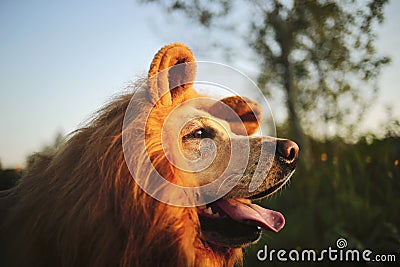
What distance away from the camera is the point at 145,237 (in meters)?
1.81

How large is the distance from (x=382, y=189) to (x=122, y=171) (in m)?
3.31

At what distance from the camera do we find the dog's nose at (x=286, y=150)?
2082 millimetres

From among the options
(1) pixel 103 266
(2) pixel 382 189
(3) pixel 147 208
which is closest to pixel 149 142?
(3) pixel 147 208

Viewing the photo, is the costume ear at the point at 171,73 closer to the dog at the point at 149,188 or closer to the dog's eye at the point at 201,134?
the dog at the point at 149,188

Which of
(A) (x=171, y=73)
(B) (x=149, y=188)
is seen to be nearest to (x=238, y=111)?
(A) (x=171, y=73)

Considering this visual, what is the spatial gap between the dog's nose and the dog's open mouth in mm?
213

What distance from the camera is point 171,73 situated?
2035 millimetres

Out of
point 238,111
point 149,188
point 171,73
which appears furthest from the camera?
point 238,111

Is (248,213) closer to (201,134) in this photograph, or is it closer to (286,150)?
(286,150)

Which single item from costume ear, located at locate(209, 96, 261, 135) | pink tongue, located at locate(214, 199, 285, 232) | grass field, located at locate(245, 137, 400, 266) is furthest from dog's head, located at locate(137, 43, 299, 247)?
grass field, located at locate(245, 137, 400, 266)

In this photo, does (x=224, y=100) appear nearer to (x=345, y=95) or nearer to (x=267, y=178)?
(x=267, y=178)

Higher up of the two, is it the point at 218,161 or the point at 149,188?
the point at 218,161

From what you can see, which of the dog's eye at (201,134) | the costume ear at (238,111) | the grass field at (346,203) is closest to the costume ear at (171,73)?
the dog's eye at (201,134)

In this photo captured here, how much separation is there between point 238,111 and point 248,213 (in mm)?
866
